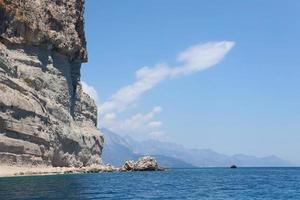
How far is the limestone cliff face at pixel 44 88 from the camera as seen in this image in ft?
357

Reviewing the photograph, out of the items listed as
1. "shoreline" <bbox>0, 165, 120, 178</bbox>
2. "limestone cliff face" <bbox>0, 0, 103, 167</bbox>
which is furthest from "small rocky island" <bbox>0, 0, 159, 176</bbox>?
"shoreline" <bbox>0, 165, 120, 178</bbox>

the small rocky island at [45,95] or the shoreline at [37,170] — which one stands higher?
the small rocky island at [45,95]

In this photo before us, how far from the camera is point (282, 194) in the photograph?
7125 cm

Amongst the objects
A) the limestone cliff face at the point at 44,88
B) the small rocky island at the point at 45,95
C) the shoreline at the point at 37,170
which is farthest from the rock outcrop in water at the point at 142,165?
the shoreline at the point at 37,170

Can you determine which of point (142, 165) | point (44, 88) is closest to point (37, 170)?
point (44, 88)

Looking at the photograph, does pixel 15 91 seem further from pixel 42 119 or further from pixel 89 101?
pixel 89 101

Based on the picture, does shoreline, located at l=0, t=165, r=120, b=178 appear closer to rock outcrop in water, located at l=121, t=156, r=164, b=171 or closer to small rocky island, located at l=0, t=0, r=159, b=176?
small rocky island, located at l=0, t=0, r=159, b=176

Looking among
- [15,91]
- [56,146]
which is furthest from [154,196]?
[56,146]

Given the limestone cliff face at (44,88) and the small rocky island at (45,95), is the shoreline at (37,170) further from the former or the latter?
the limestone cliff face at (44,88)

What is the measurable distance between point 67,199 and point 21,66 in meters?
74.7

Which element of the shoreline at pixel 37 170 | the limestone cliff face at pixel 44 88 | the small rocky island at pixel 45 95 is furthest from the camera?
the limestone cliff face at pixel 44 88

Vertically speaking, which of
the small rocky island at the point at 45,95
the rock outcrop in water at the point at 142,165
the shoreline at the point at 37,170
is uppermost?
the small rocky island at the point at 45,95

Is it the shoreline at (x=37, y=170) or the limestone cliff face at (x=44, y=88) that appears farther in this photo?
the limestone cliff face at (x=44, y=88)

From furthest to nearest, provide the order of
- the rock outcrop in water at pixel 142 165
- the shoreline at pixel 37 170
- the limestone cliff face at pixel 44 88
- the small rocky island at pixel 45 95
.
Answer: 1. the rock outcrop in water at pixel 142 165
2. the limestone cliff face at pixel 44 88
3. the small rocky island at pixel 45 95
4. the shoreline at pixel 37 170
